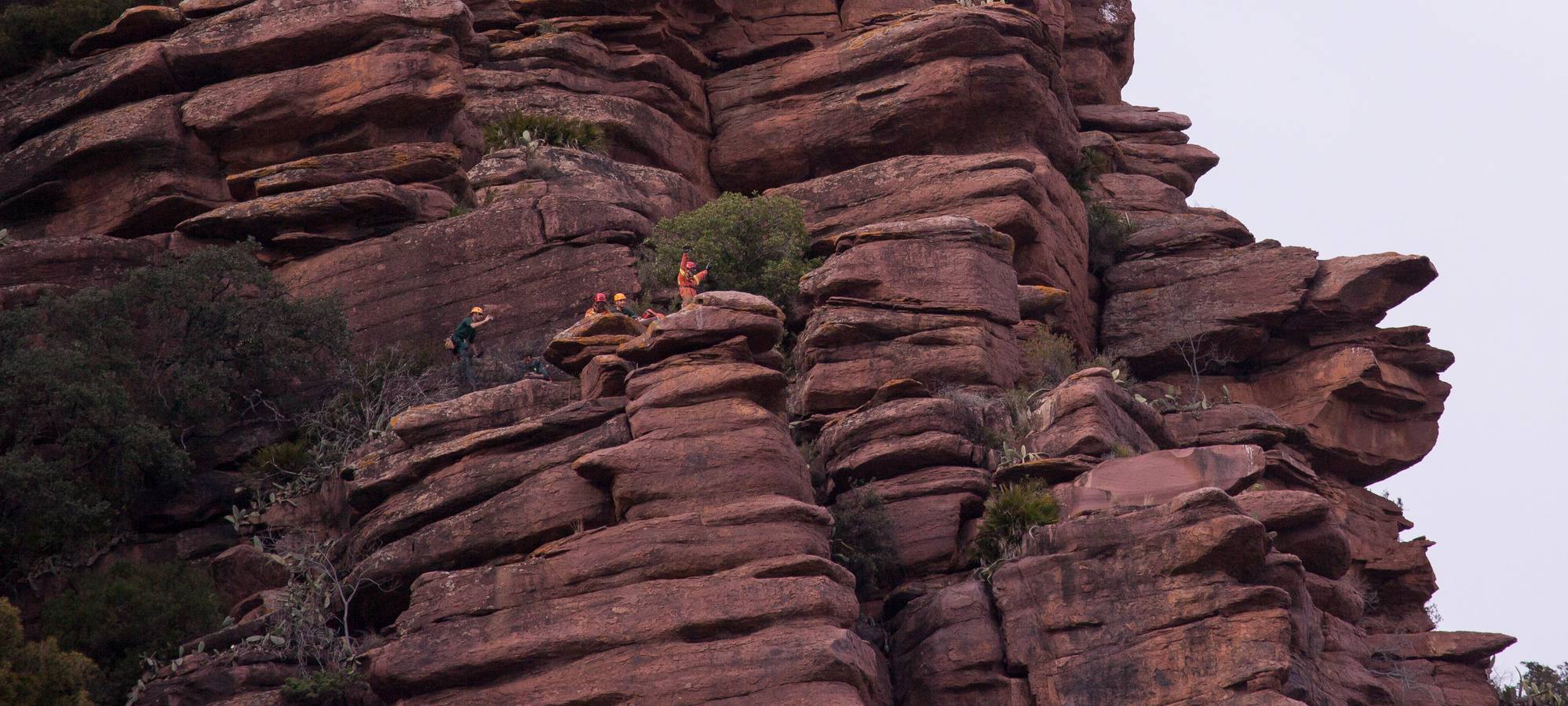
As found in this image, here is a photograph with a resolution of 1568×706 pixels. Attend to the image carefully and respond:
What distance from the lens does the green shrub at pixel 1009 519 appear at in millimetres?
27656

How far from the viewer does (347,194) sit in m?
36.3

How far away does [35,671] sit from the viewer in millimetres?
23953

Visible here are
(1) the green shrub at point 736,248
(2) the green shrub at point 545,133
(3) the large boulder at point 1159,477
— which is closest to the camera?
(3) the large boulder at point 1159,477

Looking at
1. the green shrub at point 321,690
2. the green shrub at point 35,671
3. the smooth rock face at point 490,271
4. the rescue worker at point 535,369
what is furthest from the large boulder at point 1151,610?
the green shrub at point 35,671

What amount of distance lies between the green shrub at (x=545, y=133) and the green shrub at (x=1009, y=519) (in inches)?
628

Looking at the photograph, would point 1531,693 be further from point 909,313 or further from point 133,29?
point 133,29

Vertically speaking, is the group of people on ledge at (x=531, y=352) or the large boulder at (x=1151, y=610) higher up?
the group of people on ledge at (x=531, y=352)

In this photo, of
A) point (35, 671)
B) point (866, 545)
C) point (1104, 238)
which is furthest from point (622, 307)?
point (1104, 238)

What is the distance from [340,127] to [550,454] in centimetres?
1457

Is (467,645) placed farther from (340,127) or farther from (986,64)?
(986,64)

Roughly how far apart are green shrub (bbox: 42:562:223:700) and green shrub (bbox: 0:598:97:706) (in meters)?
2.33

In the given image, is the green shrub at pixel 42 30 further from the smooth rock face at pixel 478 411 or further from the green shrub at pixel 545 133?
the smooth rock face at pixel 478 411

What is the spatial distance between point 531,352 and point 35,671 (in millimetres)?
11996

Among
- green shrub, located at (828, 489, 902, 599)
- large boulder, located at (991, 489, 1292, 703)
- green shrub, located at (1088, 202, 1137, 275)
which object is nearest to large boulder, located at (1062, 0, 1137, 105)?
green shrub, located at (1088, 202, 1137, 275)
